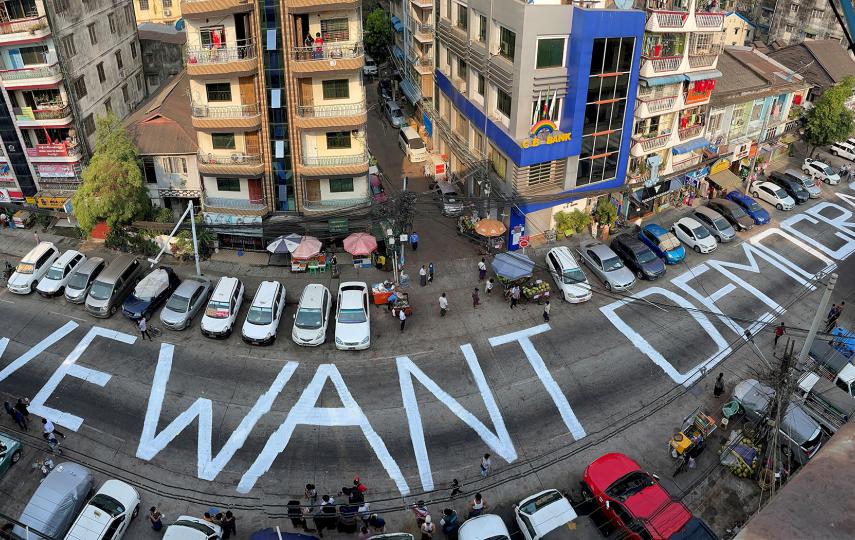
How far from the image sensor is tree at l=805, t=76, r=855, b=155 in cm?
→ 5797

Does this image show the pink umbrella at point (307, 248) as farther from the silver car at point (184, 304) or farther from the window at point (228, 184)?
the window at point (228, 184)

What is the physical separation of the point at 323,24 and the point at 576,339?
25843 millimetres

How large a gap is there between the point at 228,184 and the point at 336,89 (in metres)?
10.4

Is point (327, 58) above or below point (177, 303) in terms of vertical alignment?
above

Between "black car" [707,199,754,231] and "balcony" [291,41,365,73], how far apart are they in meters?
30.8

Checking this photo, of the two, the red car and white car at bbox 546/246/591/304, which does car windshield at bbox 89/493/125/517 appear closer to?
the red car

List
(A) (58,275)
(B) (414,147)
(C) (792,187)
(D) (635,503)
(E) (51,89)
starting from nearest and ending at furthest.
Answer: (D) (635,503) < (A) (58,275) < (E) (51,89) < (C) (792,187) < (B) (414,147)

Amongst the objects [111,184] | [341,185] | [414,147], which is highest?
[111,184]

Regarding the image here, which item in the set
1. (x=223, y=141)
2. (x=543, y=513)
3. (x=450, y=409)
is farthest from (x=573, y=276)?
Result: (x=223, y=141)

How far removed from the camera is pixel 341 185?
1813 inches

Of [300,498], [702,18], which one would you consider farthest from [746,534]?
[702,18]

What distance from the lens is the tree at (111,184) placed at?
1709 inches

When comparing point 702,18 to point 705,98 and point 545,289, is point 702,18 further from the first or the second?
point 545,289

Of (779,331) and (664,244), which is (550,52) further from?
(779,331)
